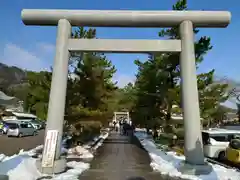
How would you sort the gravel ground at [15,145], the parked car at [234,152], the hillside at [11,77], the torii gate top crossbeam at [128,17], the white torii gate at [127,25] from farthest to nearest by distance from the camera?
the hillside at [11,77] < the gravel ground at [15,145] < the parked car at [234,152] < the torii gate top crossbeam at [128,17] < the white torii gate at [127,25]

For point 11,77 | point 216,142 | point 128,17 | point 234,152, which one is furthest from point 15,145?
point 11,77

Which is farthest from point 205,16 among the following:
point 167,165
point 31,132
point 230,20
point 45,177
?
point 31,132

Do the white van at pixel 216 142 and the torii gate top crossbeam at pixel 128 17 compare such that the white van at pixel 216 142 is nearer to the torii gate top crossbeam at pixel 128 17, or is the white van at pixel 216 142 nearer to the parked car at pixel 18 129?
the torii gate top crossbeam at pixel 128 17

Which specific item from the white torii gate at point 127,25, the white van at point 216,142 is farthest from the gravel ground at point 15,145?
the white van at point 216,142

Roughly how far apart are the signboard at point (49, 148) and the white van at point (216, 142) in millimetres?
8477

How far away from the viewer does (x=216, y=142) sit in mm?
12742

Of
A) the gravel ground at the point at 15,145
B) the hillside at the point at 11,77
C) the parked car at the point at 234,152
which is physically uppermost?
the hillside at the point at 11,77

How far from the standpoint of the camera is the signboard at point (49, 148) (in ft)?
25.3

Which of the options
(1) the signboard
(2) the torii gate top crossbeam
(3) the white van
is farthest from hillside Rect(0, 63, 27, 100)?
(1) the signboard

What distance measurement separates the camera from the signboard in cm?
773

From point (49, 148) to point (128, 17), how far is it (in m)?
5.69

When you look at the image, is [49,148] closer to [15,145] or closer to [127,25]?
[127,25]

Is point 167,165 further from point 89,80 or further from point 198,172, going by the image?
point 89,80

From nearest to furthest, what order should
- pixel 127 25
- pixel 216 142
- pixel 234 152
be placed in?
pixel 127 25, pixel 234 152, pixel 216 142
